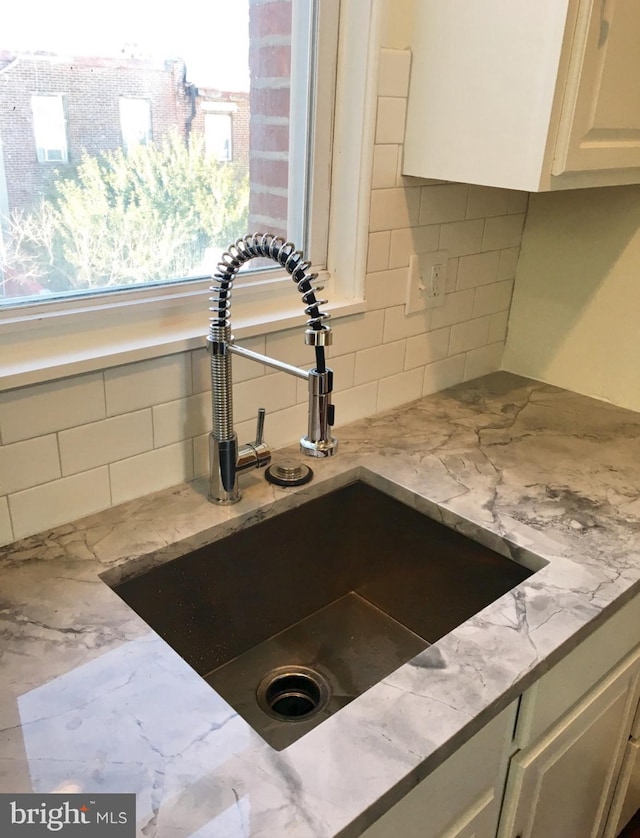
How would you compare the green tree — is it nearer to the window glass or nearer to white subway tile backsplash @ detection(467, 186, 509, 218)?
Result: the window glass

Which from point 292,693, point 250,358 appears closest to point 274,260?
point 250,358

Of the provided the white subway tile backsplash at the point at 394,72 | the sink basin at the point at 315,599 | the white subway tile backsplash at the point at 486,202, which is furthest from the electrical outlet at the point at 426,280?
the sink basin at the point at 315,599

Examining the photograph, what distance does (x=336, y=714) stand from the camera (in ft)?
2.66

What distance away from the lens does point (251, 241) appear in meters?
1.06

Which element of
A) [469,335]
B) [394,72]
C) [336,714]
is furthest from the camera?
[469,335]

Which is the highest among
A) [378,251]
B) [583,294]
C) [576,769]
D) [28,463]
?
[378,251]

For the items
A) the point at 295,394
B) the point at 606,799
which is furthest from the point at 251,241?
the point at 606,799

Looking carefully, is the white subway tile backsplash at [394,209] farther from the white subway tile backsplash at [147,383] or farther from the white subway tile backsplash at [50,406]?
the white subway tile backsplash at [50,406]

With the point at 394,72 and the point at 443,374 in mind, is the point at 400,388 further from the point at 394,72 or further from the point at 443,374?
the point at 394,72

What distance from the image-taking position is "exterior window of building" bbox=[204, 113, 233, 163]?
1210mm

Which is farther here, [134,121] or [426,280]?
[426,280]

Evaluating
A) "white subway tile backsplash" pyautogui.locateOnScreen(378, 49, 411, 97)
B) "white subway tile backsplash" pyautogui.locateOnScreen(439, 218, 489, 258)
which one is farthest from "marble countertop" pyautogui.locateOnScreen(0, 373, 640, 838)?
"white subway tile backsplash" pyautogui.locateOnScreen(378, 49, 411, 97)

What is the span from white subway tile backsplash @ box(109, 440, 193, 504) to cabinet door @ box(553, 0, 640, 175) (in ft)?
2.61

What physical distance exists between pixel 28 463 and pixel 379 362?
0.76 meters
